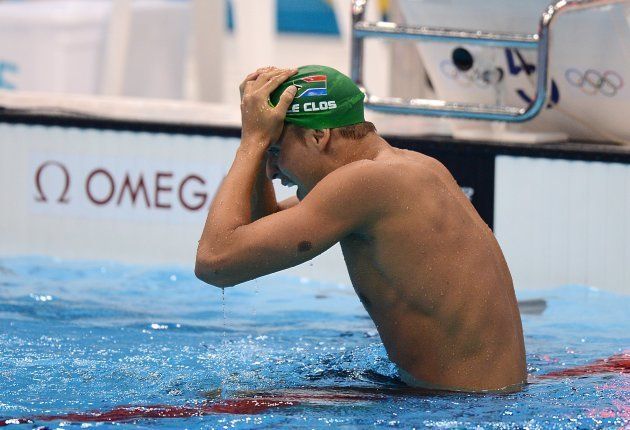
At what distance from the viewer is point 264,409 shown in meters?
2.73

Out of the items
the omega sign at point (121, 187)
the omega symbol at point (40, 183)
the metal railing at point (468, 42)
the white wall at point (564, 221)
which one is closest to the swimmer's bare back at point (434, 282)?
the metal railing at point (468, 42)

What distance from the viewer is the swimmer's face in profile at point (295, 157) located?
9.13ft

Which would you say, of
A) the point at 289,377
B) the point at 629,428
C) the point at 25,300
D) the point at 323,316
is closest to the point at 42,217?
the point at 25,300

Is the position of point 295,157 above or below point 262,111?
below

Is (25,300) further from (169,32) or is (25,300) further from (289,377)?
(169,32)

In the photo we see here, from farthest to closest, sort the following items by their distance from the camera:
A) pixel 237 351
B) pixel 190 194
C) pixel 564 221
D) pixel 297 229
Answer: pixel 190 194
pixel 564 221
pixel 237 351
pixel 297 229

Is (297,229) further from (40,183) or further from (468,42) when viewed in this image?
(40,183)

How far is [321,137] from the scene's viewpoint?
2.77 m

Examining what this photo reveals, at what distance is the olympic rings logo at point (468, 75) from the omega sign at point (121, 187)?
1.05 m

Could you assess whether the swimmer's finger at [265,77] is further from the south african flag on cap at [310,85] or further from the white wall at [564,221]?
the white wall at [564,221]

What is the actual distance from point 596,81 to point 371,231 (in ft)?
8.03

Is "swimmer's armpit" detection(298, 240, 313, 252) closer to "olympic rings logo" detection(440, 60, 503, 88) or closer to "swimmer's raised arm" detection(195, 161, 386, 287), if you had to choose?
"swimmer's raised arm" detection(195, 161, 386, 287)

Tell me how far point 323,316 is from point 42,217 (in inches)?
60.6

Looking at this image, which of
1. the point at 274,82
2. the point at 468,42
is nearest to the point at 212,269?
the point at 274,82
